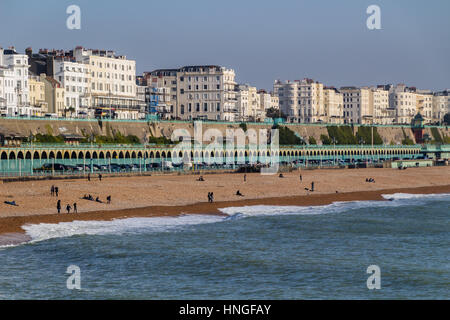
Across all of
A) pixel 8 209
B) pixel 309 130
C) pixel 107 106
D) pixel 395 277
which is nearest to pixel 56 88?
pixel 107 106

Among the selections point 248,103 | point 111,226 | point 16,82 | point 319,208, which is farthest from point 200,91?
point 111,226

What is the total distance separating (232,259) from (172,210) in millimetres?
17855

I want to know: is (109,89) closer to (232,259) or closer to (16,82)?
(16,82)

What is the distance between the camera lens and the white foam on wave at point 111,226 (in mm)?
45375

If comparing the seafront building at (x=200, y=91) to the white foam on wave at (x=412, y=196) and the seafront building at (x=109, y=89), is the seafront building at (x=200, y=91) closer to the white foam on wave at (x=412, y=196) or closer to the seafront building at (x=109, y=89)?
A: the seafront building at (x=109, y=89)

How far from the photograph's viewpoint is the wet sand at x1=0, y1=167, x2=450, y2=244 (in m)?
51.3

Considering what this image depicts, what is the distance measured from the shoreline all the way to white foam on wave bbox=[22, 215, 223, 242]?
689mm

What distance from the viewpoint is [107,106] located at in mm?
135125

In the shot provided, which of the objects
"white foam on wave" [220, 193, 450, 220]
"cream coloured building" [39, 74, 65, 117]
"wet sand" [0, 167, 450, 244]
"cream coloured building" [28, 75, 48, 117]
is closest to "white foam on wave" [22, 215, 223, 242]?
"wet sand" [0, 167, 450, 244]

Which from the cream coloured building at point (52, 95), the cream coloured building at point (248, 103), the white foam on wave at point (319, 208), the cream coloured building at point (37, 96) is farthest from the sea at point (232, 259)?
the cream coloured building at point (248, 103)

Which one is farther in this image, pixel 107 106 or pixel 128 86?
pixel 128 86

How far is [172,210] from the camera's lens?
188 ft
